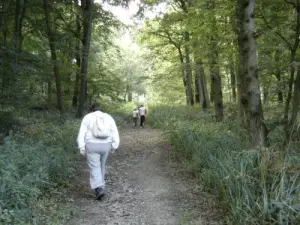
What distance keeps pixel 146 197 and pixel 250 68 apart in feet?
Result: 11.4

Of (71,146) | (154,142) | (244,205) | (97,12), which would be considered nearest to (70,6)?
(97,12)

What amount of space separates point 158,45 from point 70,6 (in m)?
10.6

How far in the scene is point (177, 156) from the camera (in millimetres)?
9875

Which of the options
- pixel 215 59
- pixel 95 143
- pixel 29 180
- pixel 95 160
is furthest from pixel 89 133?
pixel 215 59

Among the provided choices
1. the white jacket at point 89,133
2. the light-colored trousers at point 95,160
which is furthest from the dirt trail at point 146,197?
the white jacket at point 89,133

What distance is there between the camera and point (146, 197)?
640 cm

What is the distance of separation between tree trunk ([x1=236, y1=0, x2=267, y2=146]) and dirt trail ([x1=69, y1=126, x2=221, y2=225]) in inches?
72.2

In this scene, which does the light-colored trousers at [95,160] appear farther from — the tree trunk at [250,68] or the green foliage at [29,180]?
the tree trunk at [250,68]

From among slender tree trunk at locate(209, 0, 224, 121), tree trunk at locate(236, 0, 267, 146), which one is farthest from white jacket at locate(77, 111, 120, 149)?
slender tree trunk at locate(209, 0, 224, 121)

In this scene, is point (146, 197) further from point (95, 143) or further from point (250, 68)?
point (250, 68)

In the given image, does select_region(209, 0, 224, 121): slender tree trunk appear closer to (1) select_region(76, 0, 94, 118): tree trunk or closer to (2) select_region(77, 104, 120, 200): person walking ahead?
(2) select_region(77, 104, 120, 200): person walking ahead

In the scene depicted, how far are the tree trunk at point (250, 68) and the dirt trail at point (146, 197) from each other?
6.01ft

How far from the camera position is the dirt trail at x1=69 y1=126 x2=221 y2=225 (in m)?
5.25

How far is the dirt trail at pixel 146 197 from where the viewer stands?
5254mm
